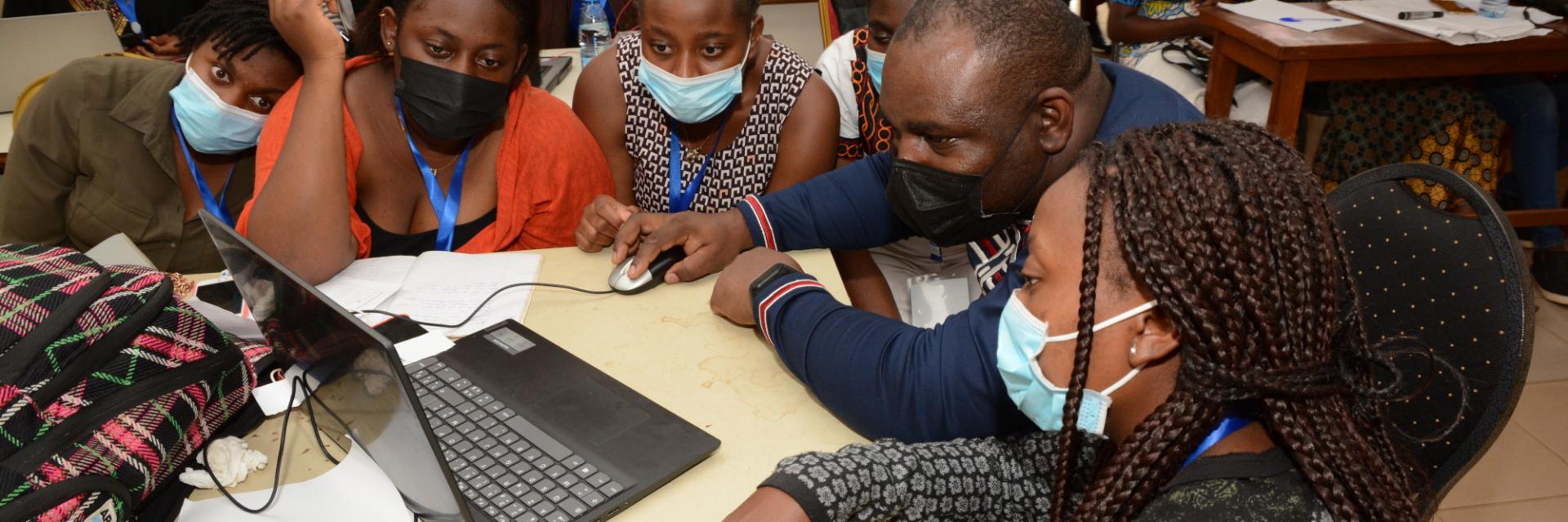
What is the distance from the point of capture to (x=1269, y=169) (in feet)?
2.62

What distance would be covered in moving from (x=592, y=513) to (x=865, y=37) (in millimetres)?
1550

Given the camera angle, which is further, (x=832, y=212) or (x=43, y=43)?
(x=43, y=43)

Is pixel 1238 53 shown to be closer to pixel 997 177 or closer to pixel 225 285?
pixel 997 177

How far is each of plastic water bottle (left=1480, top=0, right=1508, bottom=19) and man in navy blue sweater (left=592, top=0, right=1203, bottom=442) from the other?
2.15 meters

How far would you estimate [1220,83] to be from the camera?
10.00 feet

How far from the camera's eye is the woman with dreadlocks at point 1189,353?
2.52ft

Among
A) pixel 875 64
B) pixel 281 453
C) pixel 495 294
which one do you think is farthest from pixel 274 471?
pixel 875 64

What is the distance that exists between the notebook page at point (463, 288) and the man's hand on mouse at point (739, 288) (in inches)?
11.5

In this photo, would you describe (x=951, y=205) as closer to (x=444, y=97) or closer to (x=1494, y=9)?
(x=444, y=97)

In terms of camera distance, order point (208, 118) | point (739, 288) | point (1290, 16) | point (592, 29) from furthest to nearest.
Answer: point (592, 29)
point (1290, 16)
point (208, 118)
point (739, 288)

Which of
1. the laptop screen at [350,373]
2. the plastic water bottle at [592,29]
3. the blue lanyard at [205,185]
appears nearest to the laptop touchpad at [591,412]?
the laptop screen at [350,373]

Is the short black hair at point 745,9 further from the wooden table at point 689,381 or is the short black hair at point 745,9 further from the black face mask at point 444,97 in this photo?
the wooden table at point 689,381

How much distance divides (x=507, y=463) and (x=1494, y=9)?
10.3ft

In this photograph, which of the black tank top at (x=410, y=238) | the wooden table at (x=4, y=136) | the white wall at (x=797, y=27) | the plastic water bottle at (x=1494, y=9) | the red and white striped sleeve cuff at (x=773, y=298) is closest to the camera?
the red and white striped sleeve cuff at (x=773, y=298)
